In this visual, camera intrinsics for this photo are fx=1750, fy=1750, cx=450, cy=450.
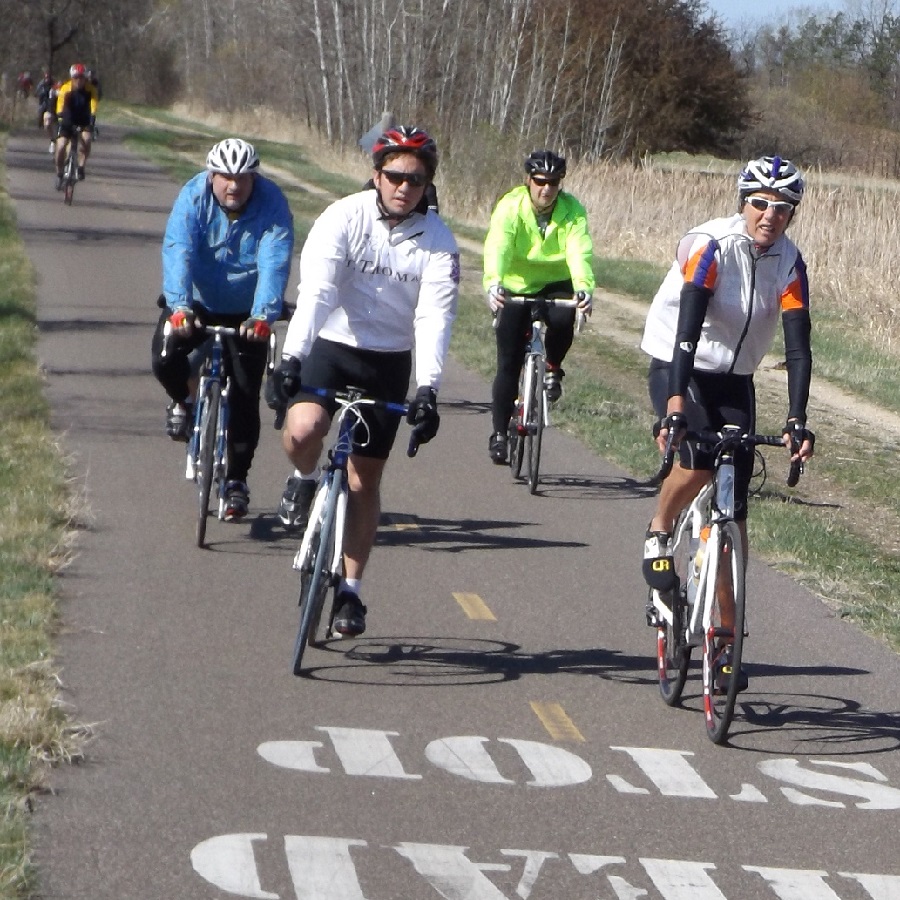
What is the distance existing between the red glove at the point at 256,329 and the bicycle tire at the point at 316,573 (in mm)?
1712

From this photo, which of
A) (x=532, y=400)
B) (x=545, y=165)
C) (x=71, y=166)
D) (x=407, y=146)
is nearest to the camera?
(x=407, y=146)

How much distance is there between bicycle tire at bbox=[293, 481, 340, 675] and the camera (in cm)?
622

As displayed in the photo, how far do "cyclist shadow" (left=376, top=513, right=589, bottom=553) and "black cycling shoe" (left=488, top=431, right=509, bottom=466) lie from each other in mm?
1199

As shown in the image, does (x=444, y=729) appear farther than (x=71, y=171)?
No

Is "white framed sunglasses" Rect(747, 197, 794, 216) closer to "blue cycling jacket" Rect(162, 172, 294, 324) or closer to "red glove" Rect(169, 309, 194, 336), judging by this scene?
"blue cycling jacket" Rect(162, 172, 294, 324)

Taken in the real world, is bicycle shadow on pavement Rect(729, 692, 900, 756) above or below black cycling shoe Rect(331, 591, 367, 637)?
below

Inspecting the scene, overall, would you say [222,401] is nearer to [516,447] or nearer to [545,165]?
[516,447]

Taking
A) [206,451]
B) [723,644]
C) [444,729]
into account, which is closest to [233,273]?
[206,451]

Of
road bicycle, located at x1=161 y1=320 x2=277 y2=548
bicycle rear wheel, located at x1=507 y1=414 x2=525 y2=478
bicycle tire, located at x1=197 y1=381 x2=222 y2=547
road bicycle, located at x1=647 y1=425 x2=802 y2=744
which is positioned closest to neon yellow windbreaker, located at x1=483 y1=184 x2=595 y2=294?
bicycle rear wheel, located at x1=507 y1=414 x2=525 y2=478

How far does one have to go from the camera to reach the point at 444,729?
5809 millimetres

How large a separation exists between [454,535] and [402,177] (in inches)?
112

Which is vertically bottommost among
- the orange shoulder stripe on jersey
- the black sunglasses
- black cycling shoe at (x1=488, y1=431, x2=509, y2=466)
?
black cycling shoe at (x1=488, y1=431, x2=509, y2=466)

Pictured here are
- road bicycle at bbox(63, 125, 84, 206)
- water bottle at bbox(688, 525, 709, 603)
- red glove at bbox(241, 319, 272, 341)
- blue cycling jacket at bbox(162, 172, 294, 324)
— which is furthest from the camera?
road bicycle at bbox(63, 125, 84, 206)

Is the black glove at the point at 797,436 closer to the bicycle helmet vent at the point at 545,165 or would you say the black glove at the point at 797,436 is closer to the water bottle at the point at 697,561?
the water bottle at the point at 697,561
